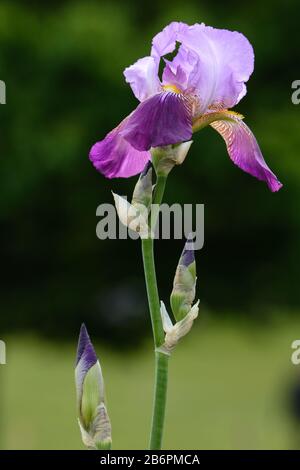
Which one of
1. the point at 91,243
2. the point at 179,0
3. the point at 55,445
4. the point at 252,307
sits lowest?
the point at 55,445

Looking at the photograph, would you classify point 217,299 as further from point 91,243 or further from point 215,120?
point 215,120

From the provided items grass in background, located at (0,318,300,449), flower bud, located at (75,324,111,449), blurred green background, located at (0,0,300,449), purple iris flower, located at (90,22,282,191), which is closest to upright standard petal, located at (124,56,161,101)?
purple iris flower, located at (90,22,282,191)

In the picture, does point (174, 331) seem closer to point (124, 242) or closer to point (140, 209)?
point (140, 209)

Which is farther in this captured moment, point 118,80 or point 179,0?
point 179,0

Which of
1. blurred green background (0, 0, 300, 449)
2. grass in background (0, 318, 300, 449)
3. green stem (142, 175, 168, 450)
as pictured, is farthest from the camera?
blurred green background (0, 0, 300, 449)

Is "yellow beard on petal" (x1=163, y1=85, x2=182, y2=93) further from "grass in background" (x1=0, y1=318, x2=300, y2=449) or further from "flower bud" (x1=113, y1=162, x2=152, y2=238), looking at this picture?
"grass in background" (x1=0, y1=318, x2=300, y2=449)

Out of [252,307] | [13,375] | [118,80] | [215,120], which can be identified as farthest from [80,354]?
[252,307]

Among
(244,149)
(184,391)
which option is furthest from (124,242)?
(244,149)

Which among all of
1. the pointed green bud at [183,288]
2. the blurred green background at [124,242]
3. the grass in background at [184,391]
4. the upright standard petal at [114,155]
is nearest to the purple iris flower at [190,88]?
the upright standard petal at [114,155]
